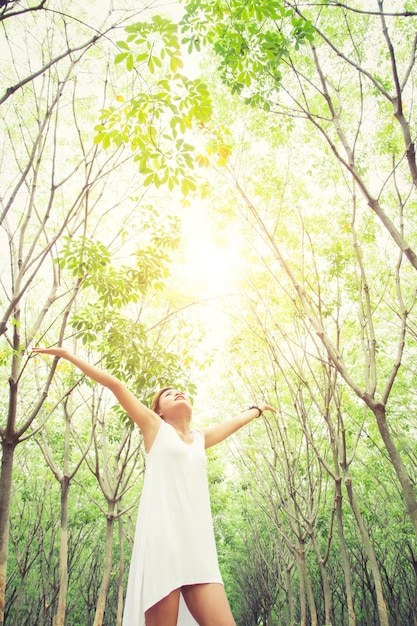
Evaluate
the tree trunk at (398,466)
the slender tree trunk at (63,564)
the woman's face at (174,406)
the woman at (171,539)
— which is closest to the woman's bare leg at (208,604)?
the woman at (171,539)

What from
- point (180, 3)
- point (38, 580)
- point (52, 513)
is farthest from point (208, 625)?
point (38, 580)

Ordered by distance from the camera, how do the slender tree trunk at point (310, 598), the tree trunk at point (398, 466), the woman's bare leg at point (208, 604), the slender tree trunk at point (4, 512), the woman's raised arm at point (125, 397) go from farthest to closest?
the slender tree trunk at point (310, 598), the slender tree trunk at point (4, 512), the tree trunk at point (398, 466), the woman's raised arm at point (125, 397), the woman's bare leg at point (208, 604)

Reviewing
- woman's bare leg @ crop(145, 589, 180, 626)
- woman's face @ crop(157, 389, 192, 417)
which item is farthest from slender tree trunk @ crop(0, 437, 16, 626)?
woman's bare leg @ crop(145, 589, 180, 626)

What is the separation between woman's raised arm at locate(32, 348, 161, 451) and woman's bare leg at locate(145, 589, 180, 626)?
2.05 feet

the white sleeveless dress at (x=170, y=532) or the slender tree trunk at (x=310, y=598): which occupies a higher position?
the white sleeveless dress at (x=170, y=532)

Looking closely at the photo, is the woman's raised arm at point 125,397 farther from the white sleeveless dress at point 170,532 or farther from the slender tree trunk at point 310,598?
the slender tree trunk at point 310,598

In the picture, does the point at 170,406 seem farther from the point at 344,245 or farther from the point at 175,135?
the point at 344,245

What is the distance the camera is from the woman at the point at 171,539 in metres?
Answer: 1.60

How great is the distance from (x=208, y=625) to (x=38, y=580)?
2285cm

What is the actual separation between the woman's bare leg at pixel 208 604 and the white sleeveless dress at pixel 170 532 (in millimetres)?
36

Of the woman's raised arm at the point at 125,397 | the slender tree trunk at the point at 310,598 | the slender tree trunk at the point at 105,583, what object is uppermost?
the woman's raised arm at the point at 125,397

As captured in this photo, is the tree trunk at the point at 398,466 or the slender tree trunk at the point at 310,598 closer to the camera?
the tree trunk at the point at 398,466

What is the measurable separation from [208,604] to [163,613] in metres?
0.18

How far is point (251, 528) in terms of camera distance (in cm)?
1797
